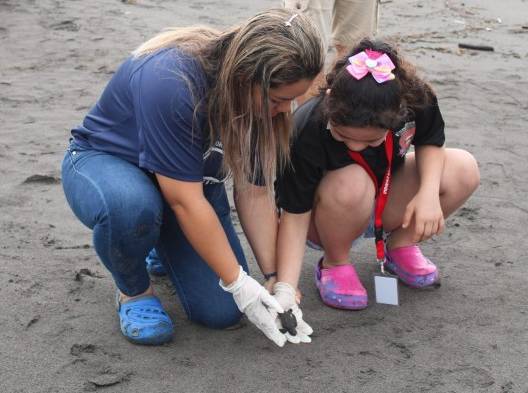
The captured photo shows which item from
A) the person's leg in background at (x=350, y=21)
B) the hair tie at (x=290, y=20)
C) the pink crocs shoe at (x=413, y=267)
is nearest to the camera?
the hair tie at (x=290, y=20)

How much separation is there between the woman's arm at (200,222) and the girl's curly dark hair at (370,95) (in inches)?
16.9

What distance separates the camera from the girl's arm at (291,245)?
2094mm

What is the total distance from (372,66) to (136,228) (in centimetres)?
74

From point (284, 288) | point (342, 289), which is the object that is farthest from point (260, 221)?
point (342, 289)

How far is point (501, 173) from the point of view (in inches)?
126

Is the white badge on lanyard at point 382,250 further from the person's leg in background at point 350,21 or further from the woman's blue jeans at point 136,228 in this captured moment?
the person's leg in background at point 350,21

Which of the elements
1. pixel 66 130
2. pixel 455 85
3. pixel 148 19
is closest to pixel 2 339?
pixel 66 130

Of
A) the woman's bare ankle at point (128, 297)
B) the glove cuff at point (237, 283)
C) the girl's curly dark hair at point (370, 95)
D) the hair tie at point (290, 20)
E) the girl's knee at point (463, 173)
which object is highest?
the hair tie at point (290, 20)

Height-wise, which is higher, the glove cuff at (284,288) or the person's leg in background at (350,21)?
the person's leg in background at (350,21)

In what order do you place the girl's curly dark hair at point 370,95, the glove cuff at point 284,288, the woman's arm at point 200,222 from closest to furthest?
the woman's arm at point 200,222 < the girl's curly dark hair at point 370,95 < the glove cuff at point 284,288

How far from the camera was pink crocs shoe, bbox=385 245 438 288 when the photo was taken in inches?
90.6

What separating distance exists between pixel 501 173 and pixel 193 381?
6.21 feet

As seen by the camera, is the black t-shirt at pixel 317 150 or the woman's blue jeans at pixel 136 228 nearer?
the woman's blue jeans at pixel 136 228

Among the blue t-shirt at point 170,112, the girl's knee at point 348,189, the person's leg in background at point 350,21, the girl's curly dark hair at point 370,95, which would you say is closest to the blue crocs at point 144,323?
the blue t-shirt at point 170,112
